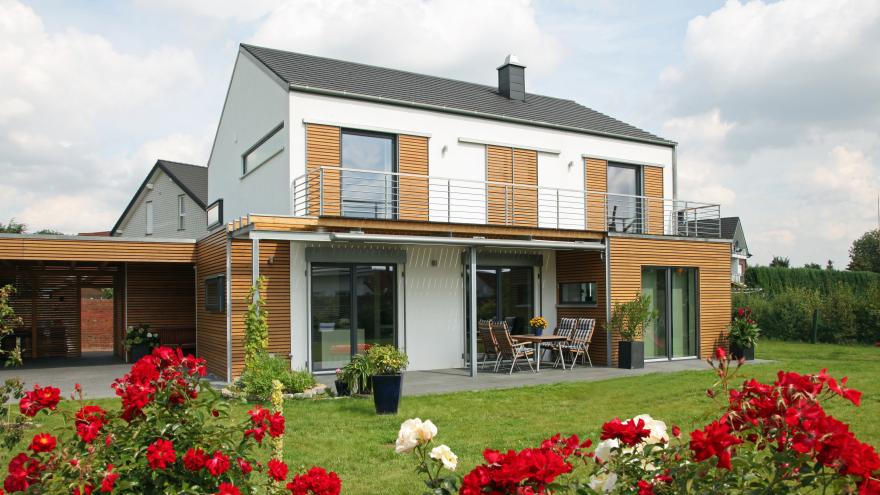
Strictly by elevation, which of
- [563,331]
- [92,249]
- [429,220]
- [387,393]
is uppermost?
[429,220]

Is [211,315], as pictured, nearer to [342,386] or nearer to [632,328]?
[342,386]

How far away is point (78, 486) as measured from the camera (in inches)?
93.0

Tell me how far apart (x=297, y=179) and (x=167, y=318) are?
6.11m

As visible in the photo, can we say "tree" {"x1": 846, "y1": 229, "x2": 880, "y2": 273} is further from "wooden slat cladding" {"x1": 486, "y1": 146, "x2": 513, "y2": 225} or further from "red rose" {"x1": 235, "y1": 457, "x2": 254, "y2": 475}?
"red rose" {"x1": 235, "y1": 457, "x2": 254, "y2": 475}

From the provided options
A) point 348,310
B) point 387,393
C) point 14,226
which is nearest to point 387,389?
point 387,393

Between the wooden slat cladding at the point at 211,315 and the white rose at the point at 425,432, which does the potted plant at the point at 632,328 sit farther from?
the white rose at the point at 425,432

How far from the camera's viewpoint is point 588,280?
14430 mm

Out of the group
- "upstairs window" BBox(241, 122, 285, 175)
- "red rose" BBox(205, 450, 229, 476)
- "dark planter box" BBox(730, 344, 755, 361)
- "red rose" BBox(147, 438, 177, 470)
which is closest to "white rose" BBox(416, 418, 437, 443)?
"red rose" BBox(205, 450, 229, 476)

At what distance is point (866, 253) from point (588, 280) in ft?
112

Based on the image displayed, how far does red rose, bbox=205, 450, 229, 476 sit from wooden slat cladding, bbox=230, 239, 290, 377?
923cm

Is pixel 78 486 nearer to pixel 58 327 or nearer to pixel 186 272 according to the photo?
pixel 186 272

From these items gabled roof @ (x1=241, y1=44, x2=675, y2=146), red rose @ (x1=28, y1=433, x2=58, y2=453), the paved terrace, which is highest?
gabled roof @ (x1=241, y1=44, x2=675, y2=146)

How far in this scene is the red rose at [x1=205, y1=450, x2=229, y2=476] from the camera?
2.54m

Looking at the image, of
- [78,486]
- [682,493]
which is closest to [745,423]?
[682,493]
